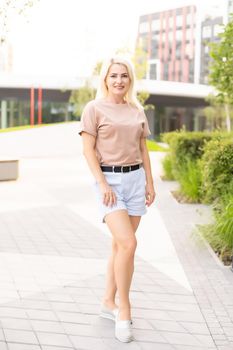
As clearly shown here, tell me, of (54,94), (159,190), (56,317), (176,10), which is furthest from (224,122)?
(176,10)

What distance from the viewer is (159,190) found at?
1288 centimetres

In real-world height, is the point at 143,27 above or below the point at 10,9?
above

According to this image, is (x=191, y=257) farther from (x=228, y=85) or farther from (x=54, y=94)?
(x=54, y=94)

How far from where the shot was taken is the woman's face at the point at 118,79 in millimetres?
4004

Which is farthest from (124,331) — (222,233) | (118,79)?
(222,233)

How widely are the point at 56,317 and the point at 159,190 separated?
8561mm

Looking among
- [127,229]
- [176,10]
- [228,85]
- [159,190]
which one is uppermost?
[176,10]

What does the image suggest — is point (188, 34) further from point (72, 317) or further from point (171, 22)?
point (72, 317)

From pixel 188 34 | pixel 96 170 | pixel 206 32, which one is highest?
pixel 206 32

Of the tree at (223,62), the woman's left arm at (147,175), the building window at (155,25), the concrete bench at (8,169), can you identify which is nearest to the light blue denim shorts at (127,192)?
the woman's left arm at (147,175)

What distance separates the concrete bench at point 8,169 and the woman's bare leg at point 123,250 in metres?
10.0

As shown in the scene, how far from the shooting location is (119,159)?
399 centimetres

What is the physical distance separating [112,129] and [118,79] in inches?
14.1

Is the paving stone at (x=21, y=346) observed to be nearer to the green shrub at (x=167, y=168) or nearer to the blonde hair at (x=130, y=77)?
the blonde hair at (x=130, y=77)
